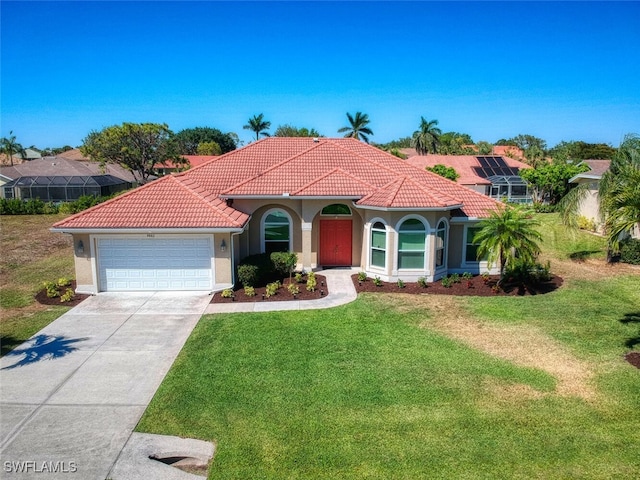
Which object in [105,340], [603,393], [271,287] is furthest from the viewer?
[271,287]

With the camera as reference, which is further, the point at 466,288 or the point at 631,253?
the point at 631,253

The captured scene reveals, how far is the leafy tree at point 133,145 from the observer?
47438 millimetres

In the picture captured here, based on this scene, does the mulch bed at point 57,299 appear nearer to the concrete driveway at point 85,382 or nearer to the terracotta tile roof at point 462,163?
the concrete driveway at point 85,382

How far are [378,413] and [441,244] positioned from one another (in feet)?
35.4

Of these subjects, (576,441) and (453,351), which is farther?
(453,351)

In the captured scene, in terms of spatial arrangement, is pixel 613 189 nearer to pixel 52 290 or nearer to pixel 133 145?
pixel 52 290

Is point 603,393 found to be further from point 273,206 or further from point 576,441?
point 273,206

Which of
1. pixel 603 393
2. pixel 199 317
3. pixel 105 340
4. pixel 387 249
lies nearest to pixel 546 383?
pixel 603 393

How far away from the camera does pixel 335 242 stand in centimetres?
1994

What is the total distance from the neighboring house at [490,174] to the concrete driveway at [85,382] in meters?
38.3

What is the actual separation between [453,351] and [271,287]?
710 cm

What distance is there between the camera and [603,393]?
31.9 feet

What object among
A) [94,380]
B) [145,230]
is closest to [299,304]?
[145,230]

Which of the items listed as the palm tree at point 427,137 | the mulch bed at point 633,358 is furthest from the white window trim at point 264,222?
the palm tree at point 427,137
